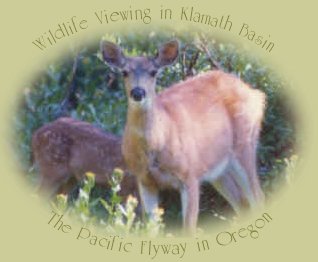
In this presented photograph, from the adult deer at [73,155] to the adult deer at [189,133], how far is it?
1033 millimetres

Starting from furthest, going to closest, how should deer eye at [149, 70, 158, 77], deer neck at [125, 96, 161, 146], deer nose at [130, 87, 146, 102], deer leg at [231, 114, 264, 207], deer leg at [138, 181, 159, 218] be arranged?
deer leg at [231, 114, 264, 207]
deer leg at [138, 181, 159, 218]
deer neck at [125, 96, 161, 146]
deer eye at [149, 70, 158, 77]
deer nose at [130, 87, 146, 102]

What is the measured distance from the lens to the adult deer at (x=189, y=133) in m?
13.5

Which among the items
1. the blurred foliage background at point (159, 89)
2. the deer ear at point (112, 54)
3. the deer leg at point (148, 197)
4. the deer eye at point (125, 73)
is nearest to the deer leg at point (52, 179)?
the blurred foliage background at point (159, 89)

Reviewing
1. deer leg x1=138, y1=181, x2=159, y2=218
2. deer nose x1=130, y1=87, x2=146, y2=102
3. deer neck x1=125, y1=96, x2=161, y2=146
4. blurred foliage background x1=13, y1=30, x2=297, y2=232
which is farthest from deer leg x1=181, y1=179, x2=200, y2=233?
deer nose x1=130, y1=87, x2=146, y2=102

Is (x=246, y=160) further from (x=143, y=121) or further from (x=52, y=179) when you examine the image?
(x=52, y=179)

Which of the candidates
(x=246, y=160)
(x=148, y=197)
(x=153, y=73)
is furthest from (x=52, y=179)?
(x=153, y=73)

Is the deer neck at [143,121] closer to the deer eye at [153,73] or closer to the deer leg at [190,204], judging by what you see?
the deer eye at [153,73]

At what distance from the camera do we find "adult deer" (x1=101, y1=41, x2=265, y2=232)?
1351 cm

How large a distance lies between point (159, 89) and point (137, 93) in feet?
7.75

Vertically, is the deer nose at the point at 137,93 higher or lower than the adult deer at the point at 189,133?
higher

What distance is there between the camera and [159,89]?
15539 mm

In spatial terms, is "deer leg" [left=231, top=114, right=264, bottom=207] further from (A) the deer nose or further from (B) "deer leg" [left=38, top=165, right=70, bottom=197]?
(A) the deer nose

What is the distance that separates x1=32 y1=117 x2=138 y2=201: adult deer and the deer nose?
188cm

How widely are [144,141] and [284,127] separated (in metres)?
2.15
